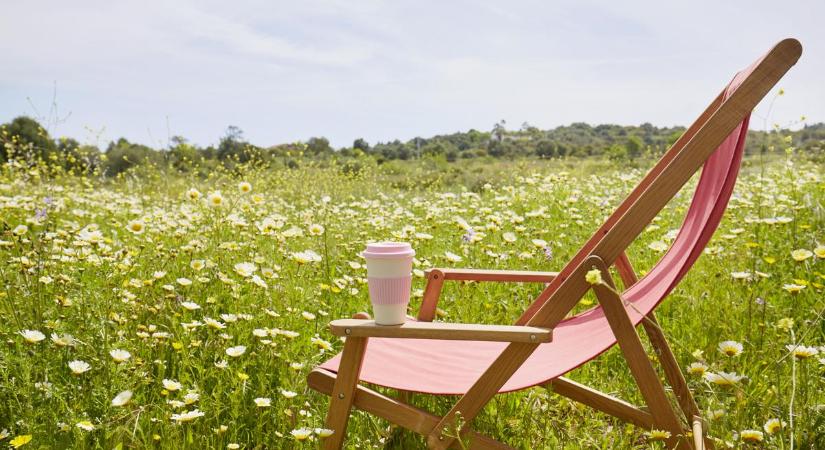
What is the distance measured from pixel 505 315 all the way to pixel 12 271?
7.06 ft

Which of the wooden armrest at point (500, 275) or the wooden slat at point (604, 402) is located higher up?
the wooden armrest at point (500, 275)

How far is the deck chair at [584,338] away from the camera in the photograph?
1.48 m

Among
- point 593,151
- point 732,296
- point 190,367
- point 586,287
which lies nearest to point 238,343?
point 190,367

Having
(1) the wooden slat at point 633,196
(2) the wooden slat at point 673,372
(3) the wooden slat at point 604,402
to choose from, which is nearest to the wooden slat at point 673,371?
(2) the wooden slat at point 673,372

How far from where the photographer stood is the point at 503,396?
7.47 feet

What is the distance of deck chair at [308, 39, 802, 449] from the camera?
1.48 metres

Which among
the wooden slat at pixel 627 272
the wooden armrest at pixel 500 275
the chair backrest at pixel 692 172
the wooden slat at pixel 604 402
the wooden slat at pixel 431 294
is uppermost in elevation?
the chair backrest at pixel 692 172

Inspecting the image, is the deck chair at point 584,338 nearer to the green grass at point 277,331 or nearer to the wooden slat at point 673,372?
the wooden slat at point 673,372

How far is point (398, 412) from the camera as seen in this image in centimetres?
171

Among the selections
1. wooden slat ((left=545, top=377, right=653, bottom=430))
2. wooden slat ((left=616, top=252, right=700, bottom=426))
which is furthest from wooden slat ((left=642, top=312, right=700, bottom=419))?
wooden slat ((left=545, top=377, right=653, bottom=430))

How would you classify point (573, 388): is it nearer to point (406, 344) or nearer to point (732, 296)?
point (406, 344)

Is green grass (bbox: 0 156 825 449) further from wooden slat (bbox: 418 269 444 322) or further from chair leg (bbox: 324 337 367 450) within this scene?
wooden slat (bbox: 418 269 444 322)

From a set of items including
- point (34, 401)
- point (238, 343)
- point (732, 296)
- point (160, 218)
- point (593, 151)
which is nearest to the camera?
point (34, 401)

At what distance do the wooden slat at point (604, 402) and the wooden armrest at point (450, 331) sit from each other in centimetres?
58
